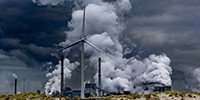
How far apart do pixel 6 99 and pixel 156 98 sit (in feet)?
123

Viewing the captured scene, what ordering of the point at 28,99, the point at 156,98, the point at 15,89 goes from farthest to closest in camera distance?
the point at 15,89
the point at 28,99
the point at 156,98

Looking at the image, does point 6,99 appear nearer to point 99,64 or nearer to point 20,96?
point 20,96

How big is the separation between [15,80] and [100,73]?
2236 inches

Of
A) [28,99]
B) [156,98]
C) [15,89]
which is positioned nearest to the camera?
[156,98]

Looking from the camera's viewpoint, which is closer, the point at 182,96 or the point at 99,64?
the point at 182,96

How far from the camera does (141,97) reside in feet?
221

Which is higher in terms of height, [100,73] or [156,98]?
[100,73]

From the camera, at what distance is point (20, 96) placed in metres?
71.6

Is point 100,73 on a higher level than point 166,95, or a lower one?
higher

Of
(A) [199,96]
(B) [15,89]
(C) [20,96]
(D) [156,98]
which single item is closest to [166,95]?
(D) [156,98]

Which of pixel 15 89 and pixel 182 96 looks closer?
pixel 182 96

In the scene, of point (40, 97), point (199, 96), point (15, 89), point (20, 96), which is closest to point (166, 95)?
point (199, 96)

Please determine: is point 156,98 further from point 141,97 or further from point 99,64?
point 99,64

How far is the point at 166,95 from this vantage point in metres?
66.8
